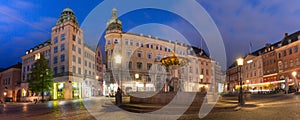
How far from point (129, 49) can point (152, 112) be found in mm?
45469

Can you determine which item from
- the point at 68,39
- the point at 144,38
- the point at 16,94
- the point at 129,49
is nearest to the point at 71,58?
the point at 68,39

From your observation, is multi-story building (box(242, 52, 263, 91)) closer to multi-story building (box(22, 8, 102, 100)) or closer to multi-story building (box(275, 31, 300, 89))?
multi-story building (box(275, 31, 300, 89))

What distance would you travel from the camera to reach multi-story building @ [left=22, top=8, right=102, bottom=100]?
5056 cm

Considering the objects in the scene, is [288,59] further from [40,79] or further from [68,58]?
[40,79]

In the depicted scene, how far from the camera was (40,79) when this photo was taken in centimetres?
4297

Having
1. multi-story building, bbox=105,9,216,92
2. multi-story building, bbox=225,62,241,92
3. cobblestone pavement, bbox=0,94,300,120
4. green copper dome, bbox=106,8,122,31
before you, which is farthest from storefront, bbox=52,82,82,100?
multi-story building, bbox=225,62,241,92

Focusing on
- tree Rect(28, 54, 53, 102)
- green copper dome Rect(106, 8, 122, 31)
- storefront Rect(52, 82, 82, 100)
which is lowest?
storefront Rect(52, 82, 82, 100)

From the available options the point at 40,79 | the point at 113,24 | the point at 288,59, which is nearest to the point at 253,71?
the point at 288,59

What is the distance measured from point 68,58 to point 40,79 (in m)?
8.65

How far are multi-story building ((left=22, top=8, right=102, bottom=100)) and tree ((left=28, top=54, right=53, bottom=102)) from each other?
624 centimetres

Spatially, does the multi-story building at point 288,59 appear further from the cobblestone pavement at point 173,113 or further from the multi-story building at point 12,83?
the multi-story building at point 12,83

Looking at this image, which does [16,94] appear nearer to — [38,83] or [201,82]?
[38,83]

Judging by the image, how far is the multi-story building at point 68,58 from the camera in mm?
50562

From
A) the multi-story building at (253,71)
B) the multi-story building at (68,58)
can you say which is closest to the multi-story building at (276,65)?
the multi-story building at (253,71)
